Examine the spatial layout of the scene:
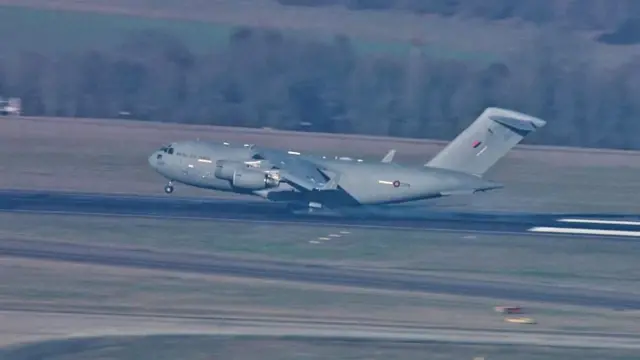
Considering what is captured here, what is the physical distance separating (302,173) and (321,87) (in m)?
48.8

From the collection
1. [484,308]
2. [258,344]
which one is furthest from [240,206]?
[258,344]

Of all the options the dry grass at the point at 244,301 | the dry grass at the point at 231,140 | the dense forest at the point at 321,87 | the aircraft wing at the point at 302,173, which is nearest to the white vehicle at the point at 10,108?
the dense forest at the point at 321,87

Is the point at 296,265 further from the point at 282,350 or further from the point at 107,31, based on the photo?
the point at 107,31

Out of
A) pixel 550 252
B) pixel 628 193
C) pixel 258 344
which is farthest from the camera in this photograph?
pixel 628 193

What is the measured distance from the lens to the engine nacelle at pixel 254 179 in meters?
46.3

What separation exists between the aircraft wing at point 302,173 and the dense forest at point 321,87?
3665 centimetres

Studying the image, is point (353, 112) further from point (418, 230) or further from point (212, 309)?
point (212, 309)

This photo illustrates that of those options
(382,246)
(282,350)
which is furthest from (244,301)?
(382,246)

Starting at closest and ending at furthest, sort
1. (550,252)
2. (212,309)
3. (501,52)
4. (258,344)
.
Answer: (258,344) < (212,309) < (550,252) < (501,52)

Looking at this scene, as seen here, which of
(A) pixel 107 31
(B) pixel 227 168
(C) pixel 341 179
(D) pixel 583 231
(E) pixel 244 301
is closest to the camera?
(E) pixel 244 301

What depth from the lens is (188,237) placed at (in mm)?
38906

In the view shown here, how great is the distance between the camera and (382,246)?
3872 cm

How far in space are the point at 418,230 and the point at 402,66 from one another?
56786mm

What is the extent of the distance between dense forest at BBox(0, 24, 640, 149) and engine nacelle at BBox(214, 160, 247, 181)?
36.4 meters
